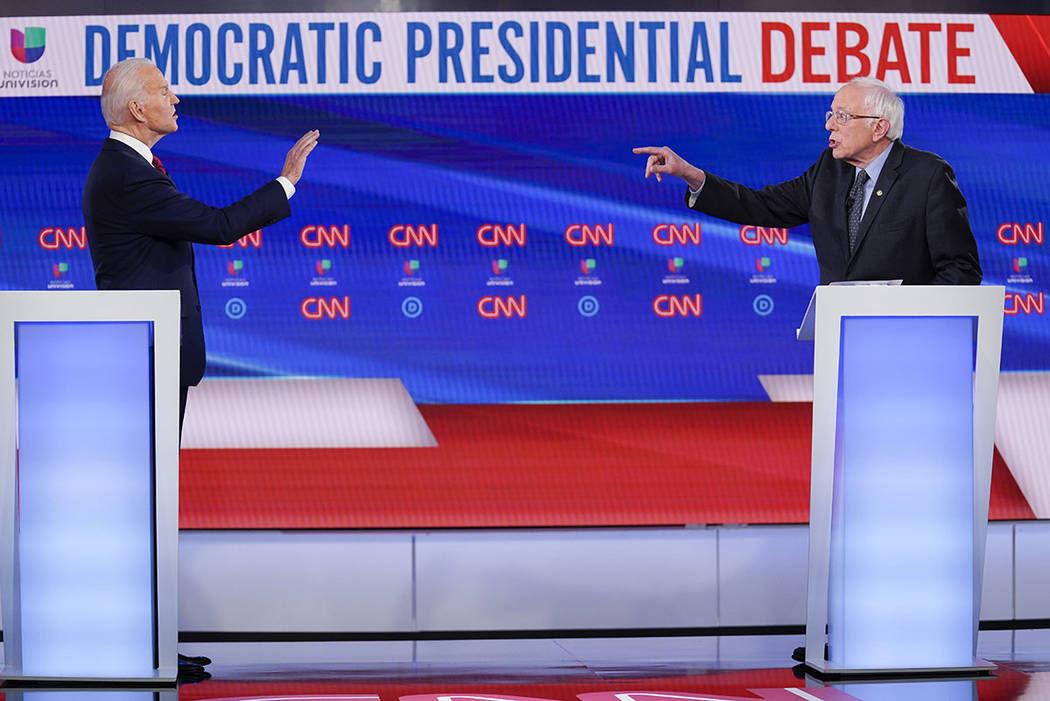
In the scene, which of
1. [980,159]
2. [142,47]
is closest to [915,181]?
[980,159]

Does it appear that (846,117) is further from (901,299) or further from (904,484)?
(904,484)

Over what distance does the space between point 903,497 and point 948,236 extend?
0.73m

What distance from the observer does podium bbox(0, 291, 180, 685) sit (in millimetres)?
2361

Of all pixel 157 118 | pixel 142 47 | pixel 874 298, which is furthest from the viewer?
pixel 142 47

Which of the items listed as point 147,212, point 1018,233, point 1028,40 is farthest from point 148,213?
point 1028,40

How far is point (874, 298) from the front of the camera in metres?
2.41

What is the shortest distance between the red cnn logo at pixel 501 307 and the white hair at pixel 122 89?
1269 mm

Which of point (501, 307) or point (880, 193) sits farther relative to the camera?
point (501, 307)

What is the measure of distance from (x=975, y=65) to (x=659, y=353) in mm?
1376

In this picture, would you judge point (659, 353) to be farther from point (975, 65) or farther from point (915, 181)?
point (975, 65)

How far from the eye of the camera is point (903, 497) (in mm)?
2465

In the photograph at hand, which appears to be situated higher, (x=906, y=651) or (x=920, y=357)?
(x=920, y=357)

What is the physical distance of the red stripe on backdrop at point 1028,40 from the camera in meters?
3.67

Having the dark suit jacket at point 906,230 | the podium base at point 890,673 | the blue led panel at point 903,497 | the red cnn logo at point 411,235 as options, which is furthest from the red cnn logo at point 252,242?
the podium base at point 890,673
